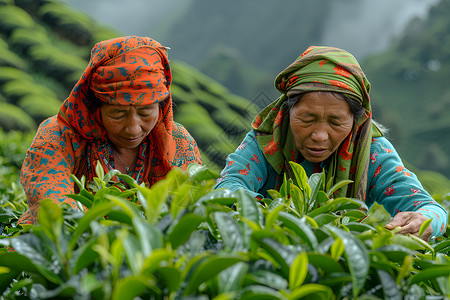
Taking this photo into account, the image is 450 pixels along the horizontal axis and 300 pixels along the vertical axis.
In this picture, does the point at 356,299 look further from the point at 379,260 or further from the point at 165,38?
the point at 165,38

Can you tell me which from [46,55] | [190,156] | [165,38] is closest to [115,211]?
[190,156]

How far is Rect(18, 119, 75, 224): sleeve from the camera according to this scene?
1.82m

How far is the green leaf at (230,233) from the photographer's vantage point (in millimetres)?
864

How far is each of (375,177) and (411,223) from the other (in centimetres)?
52

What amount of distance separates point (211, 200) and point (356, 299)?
1.14 feet

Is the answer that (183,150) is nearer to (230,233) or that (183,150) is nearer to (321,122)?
(321,122)

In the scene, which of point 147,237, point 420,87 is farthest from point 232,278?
point 420,87

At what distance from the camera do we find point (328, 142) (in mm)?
1915

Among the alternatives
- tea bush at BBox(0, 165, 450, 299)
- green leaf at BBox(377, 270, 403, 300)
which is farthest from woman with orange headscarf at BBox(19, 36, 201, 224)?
green leaf at BBox(377, 270, 403, 300)

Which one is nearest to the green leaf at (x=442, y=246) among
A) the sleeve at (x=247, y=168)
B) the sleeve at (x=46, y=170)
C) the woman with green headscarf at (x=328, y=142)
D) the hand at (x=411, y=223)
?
the hand at (x=411, y=223)

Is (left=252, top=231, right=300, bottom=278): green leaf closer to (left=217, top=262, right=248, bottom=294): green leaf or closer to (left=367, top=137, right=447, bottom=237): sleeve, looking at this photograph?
(left=217, top=262, right=248, bottom=294): green leaf

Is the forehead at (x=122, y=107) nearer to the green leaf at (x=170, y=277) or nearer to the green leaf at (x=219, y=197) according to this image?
the green leaf at (x=219, y=197)

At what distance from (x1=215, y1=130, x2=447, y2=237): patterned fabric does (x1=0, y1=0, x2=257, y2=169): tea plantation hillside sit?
4818 mm

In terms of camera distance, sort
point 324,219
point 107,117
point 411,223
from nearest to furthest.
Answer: point 324,219 → point 411,223 → point 107,117
